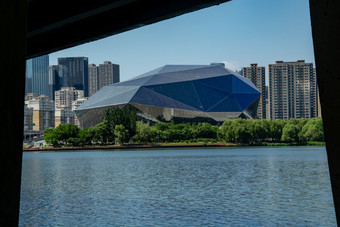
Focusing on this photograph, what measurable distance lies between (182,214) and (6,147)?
12.0 meters

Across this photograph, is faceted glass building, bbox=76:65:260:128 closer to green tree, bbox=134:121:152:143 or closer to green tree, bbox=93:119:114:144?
green tree, bbox=134:121:152:143

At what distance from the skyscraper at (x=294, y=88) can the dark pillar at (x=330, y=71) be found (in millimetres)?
191352

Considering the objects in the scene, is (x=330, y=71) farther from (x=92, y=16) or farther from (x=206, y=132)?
(x=206, y=132)

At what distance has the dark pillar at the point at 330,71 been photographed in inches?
162

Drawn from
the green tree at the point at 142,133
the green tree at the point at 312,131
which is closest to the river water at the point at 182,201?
the green tree at the point at 312,131

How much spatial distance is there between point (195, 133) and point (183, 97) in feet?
66.4

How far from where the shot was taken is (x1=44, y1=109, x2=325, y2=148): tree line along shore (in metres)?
91.4

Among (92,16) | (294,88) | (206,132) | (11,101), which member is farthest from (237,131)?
(294,88)

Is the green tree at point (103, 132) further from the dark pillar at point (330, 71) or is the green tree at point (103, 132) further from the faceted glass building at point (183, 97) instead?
the dark pillar at point (330, 71)

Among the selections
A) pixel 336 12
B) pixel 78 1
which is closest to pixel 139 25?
pixel 78 1

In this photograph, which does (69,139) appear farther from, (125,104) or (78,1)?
(78,1)

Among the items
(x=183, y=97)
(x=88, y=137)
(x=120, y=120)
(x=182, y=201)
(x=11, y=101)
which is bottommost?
(x=182, y=201)

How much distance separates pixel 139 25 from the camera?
1198 centimetres

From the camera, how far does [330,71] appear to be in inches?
164
